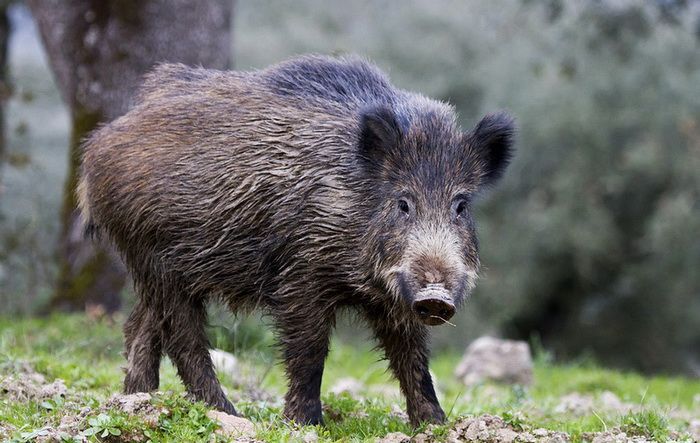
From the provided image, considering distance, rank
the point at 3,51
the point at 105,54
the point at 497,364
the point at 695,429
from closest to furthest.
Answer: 1. the point at 695,429
2. the point at 497,364
3. the point at 105,54
4. the point at 3,51

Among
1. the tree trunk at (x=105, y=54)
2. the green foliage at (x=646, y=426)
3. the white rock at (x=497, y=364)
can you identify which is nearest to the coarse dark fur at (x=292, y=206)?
the green foliage at (x=646, y=426)

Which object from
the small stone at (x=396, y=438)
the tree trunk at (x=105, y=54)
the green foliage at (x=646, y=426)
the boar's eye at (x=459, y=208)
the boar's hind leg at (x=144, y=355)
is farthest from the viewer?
the tree trunk at (x=105, y=54)

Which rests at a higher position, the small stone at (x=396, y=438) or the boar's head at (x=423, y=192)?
the boar's head at (x=423, y=192)

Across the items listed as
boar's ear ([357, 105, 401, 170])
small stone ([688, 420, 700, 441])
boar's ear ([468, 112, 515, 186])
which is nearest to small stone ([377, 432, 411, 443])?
boar's ear ([357, 105, 401, 170])

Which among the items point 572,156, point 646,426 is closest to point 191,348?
point 646,426

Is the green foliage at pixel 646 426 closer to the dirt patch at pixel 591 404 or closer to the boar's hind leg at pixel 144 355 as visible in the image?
the dirt patch at pixel 591 404

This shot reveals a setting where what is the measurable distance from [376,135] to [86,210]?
1.96 meters

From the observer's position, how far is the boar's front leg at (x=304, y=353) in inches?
219

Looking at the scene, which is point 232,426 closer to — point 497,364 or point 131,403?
point 131,403

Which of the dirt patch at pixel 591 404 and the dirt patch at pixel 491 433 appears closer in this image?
the dirt patch at pixel 491 433

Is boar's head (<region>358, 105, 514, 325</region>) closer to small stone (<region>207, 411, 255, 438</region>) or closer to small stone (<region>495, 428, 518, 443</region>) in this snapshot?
small stone (<region>495, 428, 518, 443</region>)

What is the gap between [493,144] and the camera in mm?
5926

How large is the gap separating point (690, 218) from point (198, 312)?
13666 mm

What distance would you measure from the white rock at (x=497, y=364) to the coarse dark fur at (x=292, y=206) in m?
3.76
